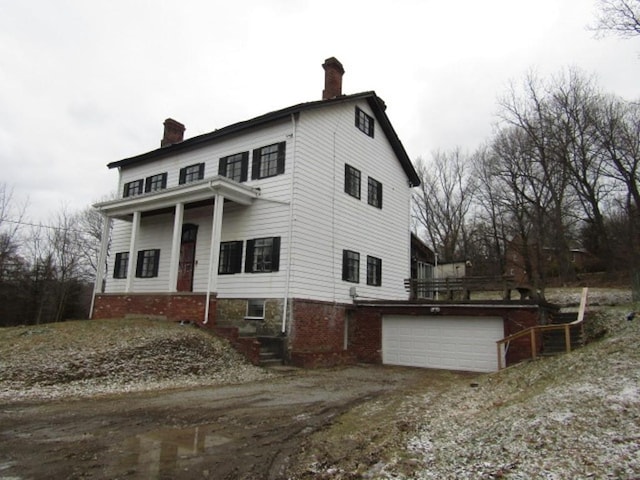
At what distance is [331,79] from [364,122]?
93.8 inches

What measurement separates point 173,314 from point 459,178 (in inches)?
1397

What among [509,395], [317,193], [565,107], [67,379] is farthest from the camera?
[565,107]

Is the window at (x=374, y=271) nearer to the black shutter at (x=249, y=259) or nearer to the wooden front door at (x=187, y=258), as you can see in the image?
the black shutter at (x=249, y=259)

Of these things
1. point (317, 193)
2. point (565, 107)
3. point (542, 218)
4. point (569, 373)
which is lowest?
point (569, 373)

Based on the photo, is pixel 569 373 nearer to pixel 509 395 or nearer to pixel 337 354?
pixel 509 395

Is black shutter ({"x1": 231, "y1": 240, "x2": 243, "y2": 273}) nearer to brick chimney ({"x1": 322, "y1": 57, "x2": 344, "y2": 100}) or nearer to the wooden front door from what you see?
the wooden front door

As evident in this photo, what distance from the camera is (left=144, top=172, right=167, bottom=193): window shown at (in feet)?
66.9

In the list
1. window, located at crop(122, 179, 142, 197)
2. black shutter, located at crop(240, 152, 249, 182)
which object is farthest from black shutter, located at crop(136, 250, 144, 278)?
black shutter, located at crop(240, 152, 249, 182)

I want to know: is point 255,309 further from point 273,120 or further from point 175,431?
point 175,431

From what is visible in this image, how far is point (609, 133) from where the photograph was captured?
25.5 meters

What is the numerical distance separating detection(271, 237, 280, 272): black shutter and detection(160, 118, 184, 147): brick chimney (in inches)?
417

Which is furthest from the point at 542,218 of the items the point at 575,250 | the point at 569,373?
the point at 569,373

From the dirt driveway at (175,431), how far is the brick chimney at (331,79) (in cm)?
1296

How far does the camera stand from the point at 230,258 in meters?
16.9
